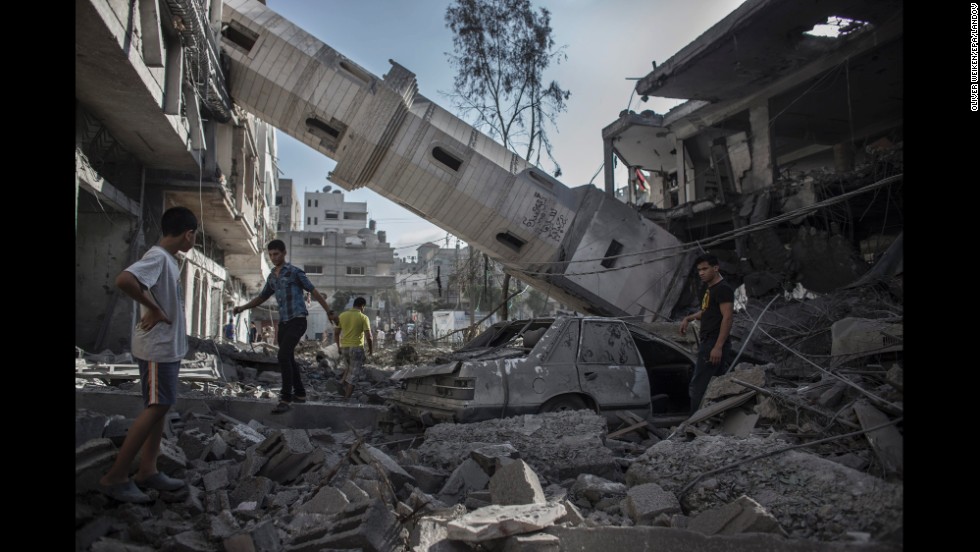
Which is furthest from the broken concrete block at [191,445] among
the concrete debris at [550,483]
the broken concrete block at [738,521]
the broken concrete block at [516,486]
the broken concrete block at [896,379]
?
the broken concrete block at [896,379]

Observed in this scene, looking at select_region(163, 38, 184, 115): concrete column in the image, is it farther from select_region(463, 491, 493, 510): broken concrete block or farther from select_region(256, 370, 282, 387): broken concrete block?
select_region(463, 491, 493, 510): broken concrete block

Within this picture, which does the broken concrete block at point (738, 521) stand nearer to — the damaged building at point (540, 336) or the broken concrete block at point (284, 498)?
the damaged building at point (540, 336)

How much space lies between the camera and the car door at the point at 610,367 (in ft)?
20.4

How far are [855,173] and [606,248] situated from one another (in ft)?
22.3

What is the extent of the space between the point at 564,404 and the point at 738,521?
3.38 m

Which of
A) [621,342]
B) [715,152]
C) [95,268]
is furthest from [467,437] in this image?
[715,152]

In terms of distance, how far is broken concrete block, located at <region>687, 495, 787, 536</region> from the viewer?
265 centimetres

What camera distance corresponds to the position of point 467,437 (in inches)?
194

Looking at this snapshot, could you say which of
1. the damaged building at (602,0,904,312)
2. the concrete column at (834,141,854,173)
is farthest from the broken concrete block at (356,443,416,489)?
the concrete column at (834,141,854,173)

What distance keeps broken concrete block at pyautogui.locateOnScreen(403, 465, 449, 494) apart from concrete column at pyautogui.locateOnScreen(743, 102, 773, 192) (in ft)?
49.7

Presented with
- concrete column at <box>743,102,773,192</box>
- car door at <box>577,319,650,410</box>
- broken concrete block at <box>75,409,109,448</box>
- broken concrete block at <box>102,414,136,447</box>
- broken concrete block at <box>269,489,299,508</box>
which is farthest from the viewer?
concrete column at <box>743,102,773,192</box>

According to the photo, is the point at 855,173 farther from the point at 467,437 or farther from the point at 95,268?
the point at 95,268

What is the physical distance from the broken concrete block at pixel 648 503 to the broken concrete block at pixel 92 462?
2.93m

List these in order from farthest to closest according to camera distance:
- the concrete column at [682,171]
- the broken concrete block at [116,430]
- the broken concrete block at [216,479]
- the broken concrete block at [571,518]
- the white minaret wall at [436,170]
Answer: the concrete column at [682,171] → the white minaret wall at [436,170] → the broken concrete block at [116,430] → the broken concrete block at [216,479] → the broken concrete block at [571,518]
